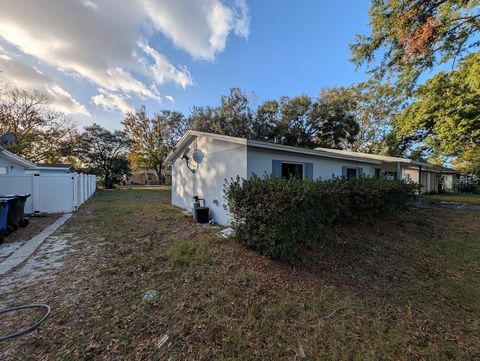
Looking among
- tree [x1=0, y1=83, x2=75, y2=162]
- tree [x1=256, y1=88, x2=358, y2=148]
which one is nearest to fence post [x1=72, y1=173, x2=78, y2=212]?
tree [x1=0, y1=83, x2=75, y2=162]

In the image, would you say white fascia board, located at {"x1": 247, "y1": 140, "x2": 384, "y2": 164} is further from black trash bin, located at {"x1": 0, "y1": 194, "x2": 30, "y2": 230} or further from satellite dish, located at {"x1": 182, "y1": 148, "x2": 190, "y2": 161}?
black trash bin, located at {"x1": 0, "y1": 194, "x2": 30, "y2": 230}

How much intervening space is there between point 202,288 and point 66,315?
1683 mm

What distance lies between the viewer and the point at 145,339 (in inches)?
91.5

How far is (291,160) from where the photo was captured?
8203mm

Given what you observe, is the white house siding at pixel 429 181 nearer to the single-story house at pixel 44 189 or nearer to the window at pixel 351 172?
the window at pixel 351 172

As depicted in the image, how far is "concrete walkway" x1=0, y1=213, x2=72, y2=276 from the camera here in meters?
4.06

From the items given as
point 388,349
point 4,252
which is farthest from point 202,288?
point 4,252

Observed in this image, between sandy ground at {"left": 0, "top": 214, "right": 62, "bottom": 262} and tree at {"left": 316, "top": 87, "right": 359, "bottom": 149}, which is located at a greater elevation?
tree at {"left": 316, "top": 87, "right": 359, "bottom": 149}

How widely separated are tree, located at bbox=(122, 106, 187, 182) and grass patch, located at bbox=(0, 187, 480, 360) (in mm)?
27539

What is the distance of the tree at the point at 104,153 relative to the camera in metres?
30.8

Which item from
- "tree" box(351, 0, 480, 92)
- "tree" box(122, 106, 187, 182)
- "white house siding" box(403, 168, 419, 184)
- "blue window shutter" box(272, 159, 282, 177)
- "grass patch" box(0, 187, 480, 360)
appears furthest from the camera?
"tree" box(122, 106, 187, 182)

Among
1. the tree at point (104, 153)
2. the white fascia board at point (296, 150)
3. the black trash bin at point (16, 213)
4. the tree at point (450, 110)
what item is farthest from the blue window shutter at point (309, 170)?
the tree at point (104, 153)

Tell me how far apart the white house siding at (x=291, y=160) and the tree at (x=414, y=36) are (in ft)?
15.8

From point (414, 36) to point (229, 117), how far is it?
15.6m
